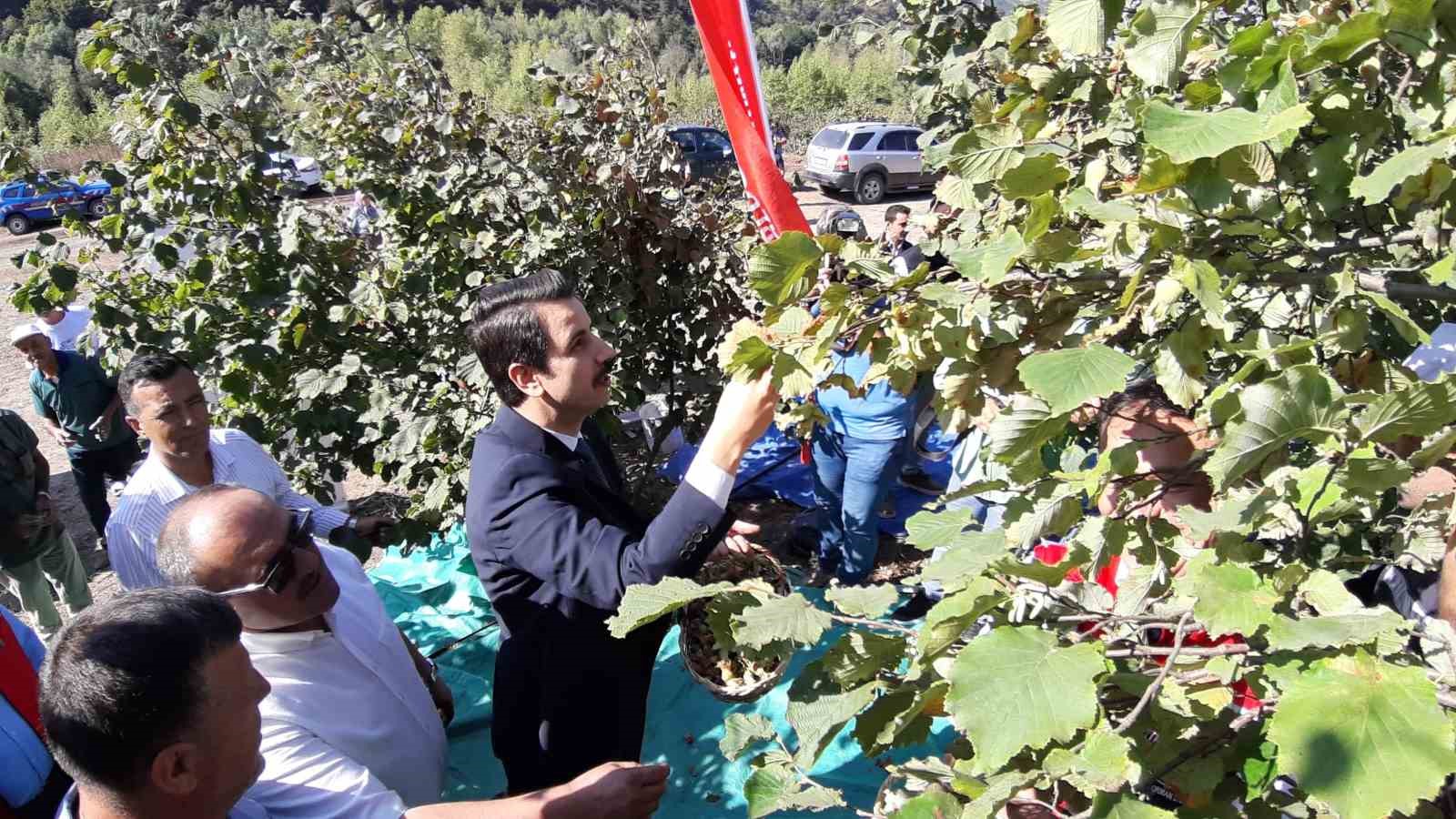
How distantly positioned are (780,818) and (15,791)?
1.95 m

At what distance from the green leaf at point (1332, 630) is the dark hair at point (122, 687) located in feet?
4.68

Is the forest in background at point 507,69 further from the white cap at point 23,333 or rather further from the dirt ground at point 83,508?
the dirt ground at point 83,508

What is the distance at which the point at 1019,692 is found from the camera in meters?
0.76

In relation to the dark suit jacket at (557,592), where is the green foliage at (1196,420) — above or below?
above

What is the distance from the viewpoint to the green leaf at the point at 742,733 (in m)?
1.05

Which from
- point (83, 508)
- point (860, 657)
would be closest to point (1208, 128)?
point (860, 657)

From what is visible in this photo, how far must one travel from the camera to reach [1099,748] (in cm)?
75

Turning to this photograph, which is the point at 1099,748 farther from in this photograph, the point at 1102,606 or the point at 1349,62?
the point at 1349,62

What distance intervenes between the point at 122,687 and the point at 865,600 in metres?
1.10

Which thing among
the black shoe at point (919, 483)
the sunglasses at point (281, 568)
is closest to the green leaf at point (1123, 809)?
the sunglasses at point (281, 568)

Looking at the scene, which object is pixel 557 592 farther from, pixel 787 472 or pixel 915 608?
pixel 787 472

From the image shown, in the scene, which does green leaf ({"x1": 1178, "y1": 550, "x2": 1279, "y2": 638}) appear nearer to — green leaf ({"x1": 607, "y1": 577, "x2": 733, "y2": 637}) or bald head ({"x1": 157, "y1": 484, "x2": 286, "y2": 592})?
green leaf ({"x1": 607, "y1": 577, "x2": 733, "y2": 637})

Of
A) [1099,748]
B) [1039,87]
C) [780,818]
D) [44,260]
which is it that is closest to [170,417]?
[44,260]

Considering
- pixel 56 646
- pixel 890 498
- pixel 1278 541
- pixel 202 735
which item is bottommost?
pixel 890 498
